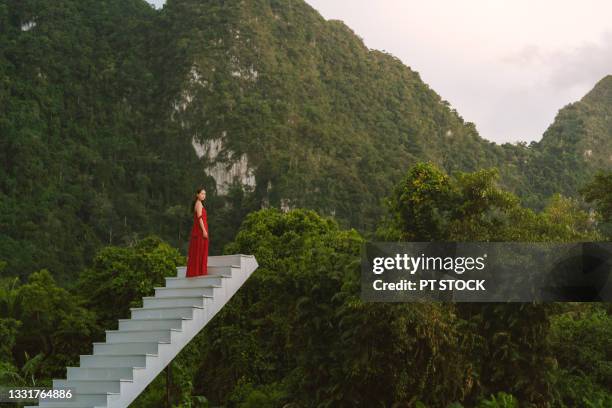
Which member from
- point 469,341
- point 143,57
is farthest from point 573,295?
point 143,57

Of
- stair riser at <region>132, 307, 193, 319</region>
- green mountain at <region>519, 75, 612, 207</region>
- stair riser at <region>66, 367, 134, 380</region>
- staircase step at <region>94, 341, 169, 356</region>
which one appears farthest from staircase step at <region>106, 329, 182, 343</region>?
green mountain at <region>519, 75, 612, 207</region>

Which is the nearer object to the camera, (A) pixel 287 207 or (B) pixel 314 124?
(A) pixel 287 207

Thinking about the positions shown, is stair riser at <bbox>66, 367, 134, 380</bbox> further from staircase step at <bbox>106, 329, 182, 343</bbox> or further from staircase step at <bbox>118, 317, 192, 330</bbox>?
staircase step at <bbox>118, 317, 192, 330</bbox>

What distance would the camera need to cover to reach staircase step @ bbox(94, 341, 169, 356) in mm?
15867

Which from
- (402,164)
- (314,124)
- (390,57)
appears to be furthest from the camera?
(390,57)

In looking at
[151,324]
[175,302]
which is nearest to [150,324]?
[151,324]

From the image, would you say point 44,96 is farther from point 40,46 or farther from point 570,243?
point 570,243

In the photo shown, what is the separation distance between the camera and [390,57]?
150m

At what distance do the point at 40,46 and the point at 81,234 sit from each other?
3941cm

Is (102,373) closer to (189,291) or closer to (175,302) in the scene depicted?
(175,302)

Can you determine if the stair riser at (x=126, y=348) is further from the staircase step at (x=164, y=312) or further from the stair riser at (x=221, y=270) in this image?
the stair riser at (x=221, y=270)

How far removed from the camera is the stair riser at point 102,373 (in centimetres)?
1538

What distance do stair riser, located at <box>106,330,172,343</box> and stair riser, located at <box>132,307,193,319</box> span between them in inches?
19.6

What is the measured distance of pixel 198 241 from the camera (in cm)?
1733
